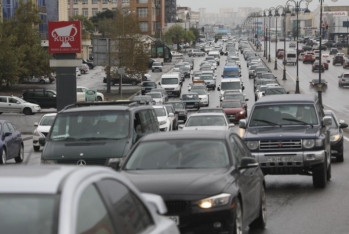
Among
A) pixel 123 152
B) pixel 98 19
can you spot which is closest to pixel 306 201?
pixel 123 152

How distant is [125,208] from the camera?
18.5 feet

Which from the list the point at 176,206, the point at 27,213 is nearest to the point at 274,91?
the point at 176,206

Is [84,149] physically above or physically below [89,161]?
above

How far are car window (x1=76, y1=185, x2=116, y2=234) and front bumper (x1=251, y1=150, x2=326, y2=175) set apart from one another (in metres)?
12.5

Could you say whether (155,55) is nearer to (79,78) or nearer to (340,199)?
(79,78)

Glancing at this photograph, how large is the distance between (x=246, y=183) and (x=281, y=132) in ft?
21.5

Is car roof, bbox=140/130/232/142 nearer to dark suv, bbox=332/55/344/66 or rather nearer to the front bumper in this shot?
the front bumper

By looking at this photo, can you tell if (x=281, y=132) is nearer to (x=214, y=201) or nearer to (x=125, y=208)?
(x=214, y=201)

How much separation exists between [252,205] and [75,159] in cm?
494

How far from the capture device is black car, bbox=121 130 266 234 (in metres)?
10.3

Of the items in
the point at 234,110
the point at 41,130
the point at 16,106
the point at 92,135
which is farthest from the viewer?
the point at 16,106

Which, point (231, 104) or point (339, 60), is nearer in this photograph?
point (231, 104)

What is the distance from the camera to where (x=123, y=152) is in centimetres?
1616

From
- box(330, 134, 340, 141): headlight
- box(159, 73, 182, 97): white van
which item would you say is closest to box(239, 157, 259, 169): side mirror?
box(330, 134, 340, 141): headlight
